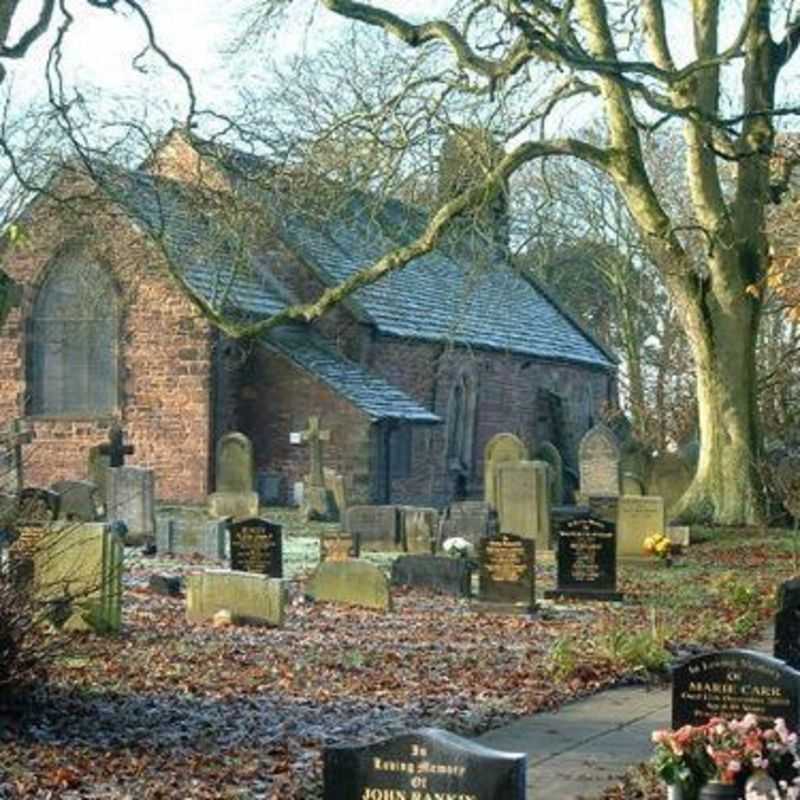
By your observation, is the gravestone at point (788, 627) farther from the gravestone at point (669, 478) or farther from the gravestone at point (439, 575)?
the gravestone at point (669, 478)

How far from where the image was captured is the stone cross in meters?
34.3

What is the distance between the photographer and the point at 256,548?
20.1 m

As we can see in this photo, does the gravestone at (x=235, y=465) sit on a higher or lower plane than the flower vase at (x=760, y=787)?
higher

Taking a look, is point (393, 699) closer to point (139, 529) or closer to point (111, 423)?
point (139, 529)

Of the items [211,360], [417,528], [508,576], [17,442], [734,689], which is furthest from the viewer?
[211,360]

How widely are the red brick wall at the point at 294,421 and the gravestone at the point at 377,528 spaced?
9967 mm

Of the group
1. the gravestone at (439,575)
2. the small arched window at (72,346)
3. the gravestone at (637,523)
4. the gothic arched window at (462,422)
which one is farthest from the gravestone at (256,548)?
the gothic arched window at (462,422)

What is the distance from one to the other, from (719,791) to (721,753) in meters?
0.15

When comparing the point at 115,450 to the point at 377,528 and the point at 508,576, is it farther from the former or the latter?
the point at 508,576

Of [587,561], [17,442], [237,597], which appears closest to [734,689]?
[237,597]

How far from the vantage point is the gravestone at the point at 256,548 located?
20078 millimetres

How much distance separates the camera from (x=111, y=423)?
1492 inches

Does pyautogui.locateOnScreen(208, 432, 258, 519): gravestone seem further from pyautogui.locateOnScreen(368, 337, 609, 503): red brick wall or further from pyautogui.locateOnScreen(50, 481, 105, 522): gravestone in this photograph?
pyautogui.locateOnScreen(50, 481, 105, 522): gravestone

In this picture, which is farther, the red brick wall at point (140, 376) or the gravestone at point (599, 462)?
the red brick wall at point (140, 376)
